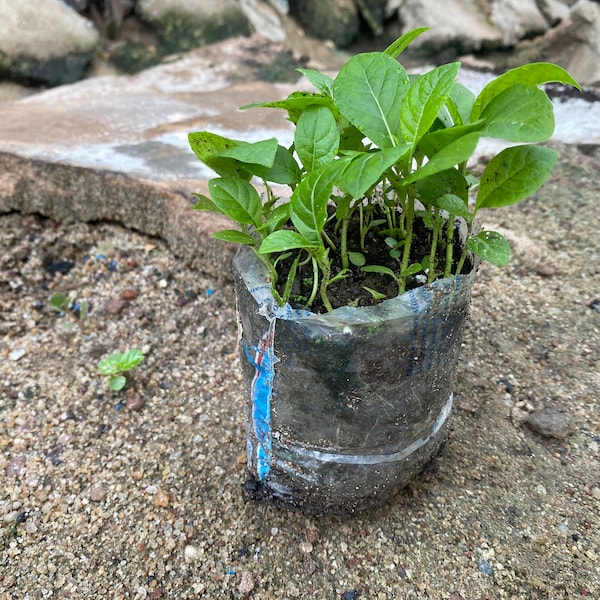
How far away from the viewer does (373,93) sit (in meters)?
0.81

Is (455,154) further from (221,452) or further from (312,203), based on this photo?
(221,452)

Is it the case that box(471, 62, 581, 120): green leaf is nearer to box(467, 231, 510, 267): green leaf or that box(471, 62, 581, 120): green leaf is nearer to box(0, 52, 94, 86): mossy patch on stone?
box(467, 231, 510, 267): green leaf

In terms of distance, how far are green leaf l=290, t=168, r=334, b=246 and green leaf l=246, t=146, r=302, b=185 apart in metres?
0.10

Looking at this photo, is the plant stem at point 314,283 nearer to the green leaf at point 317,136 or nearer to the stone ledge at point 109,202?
the green leaf at point 317,136

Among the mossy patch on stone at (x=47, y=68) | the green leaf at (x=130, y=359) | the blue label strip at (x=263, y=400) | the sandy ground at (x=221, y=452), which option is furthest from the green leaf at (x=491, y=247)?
the mossy patch on stone at (x=47, y=68)

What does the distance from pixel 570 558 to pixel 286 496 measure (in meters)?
0.52

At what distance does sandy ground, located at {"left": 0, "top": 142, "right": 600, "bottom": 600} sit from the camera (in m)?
1.06

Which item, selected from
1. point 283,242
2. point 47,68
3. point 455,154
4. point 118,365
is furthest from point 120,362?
point 47,68

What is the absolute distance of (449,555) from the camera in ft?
3.48

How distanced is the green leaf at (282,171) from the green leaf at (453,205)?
0.73ft

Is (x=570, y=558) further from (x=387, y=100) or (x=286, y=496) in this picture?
(x=387, y=100)

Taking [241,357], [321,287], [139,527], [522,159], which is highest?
[522,159]

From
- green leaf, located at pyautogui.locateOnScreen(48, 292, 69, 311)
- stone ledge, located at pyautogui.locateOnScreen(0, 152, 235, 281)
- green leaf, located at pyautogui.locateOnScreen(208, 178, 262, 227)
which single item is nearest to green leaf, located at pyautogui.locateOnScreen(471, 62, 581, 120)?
green leaf, located at pyautogui.locateOnScreen(208, 178, 262, 227)

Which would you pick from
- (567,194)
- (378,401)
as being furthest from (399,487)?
(567,194)
